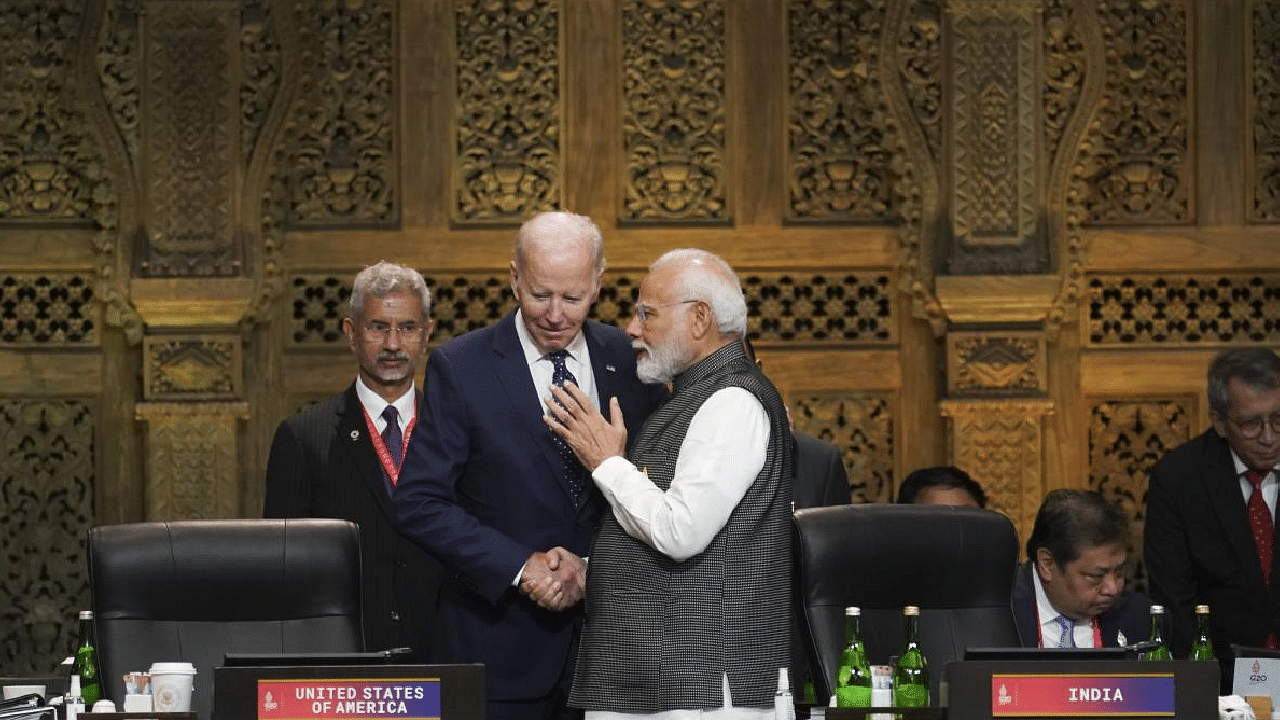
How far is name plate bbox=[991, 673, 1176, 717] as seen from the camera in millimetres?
3051

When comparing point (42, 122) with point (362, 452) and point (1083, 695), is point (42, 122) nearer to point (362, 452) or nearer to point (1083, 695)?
point (362, 452)

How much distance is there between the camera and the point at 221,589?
12.6ft

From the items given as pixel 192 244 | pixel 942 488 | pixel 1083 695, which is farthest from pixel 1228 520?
pixel 192 244

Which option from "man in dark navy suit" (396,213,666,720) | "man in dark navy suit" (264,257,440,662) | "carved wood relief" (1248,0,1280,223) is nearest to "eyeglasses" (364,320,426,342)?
"man in dark navy suit" (264,257,440,662)

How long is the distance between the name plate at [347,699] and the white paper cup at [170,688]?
13.4 inches

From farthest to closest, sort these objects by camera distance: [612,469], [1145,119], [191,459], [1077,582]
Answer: [1145,119], [191,459], [1077,582], [612,469]

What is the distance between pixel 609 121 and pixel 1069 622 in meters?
2.67

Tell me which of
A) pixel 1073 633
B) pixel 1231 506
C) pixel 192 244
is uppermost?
pixel 192 244

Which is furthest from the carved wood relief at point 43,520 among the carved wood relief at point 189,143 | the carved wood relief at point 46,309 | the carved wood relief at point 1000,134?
the carved wood relief at point 1000,134

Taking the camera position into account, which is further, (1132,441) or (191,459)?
(1132,441)

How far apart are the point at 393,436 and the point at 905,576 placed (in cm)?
139

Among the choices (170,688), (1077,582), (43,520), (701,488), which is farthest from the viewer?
(43,520)

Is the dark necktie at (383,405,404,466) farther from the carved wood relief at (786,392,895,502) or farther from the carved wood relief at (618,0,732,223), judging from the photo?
the carved wood relief at (786,392,895,502)

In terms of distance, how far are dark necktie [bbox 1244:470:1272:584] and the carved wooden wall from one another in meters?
1.45
